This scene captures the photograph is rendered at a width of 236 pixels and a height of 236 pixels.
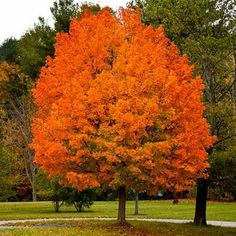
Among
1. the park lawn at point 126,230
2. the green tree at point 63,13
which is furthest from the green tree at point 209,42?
the green tree at point 63,13

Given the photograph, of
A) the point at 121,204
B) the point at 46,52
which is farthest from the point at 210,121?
the point at 46,52

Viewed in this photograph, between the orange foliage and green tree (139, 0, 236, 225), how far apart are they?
9.81ft

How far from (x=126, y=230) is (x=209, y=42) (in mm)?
9399

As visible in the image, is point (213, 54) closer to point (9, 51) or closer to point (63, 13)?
point (63, 13)

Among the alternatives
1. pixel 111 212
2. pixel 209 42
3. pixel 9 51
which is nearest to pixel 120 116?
pixel 209 42

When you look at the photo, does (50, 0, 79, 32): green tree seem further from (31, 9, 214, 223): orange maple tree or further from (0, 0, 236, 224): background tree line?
(31, 9, 214, 223): orange maple tree

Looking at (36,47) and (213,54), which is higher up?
(36,47)

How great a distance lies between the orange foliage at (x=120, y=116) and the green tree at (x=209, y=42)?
9.81 ft

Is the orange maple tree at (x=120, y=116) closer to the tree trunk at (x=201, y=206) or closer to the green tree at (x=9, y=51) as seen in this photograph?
the tree trunk at (x=201, y=206)

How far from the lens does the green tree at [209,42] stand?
83.4 feet

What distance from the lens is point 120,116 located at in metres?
20.3

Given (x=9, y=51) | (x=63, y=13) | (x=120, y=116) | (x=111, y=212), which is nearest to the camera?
(x=120, y=116)

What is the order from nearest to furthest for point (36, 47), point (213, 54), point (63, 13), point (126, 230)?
point (126, 230), point (213, 54), point (63, 13), point (36, 47)

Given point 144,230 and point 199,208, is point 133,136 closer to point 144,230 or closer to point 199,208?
point 144,230
